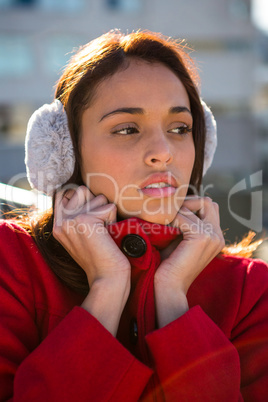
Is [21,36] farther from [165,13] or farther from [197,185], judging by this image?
[197,185]

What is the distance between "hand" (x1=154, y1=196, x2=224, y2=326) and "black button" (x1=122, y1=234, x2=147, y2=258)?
109 millimetres

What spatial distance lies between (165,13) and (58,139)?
19412mm

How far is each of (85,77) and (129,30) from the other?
1826 centimetres

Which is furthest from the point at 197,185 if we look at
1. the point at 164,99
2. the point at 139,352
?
the point at 139,352

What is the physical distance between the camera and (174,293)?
1.58m

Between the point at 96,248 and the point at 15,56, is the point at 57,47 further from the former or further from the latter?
the point at 96,248

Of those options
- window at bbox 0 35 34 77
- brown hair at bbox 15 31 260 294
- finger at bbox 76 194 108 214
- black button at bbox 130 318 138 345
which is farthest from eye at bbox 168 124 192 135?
window at bbox 0 35 34 77

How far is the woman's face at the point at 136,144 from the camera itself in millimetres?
1639

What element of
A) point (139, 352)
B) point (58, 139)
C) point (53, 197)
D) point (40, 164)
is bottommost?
point (139, 352)

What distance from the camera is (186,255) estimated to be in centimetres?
167

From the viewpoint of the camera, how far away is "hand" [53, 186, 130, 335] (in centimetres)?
146

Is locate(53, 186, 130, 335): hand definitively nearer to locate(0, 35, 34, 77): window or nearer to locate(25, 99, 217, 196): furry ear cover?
locate(25, 99, 217, 196): furry ear cover

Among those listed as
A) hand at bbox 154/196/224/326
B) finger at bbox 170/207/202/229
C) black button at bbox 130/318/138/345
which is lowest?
black button at bbox 130/318/138/345

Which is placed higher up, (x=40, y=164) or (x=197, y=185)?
(x=40, y=164)
